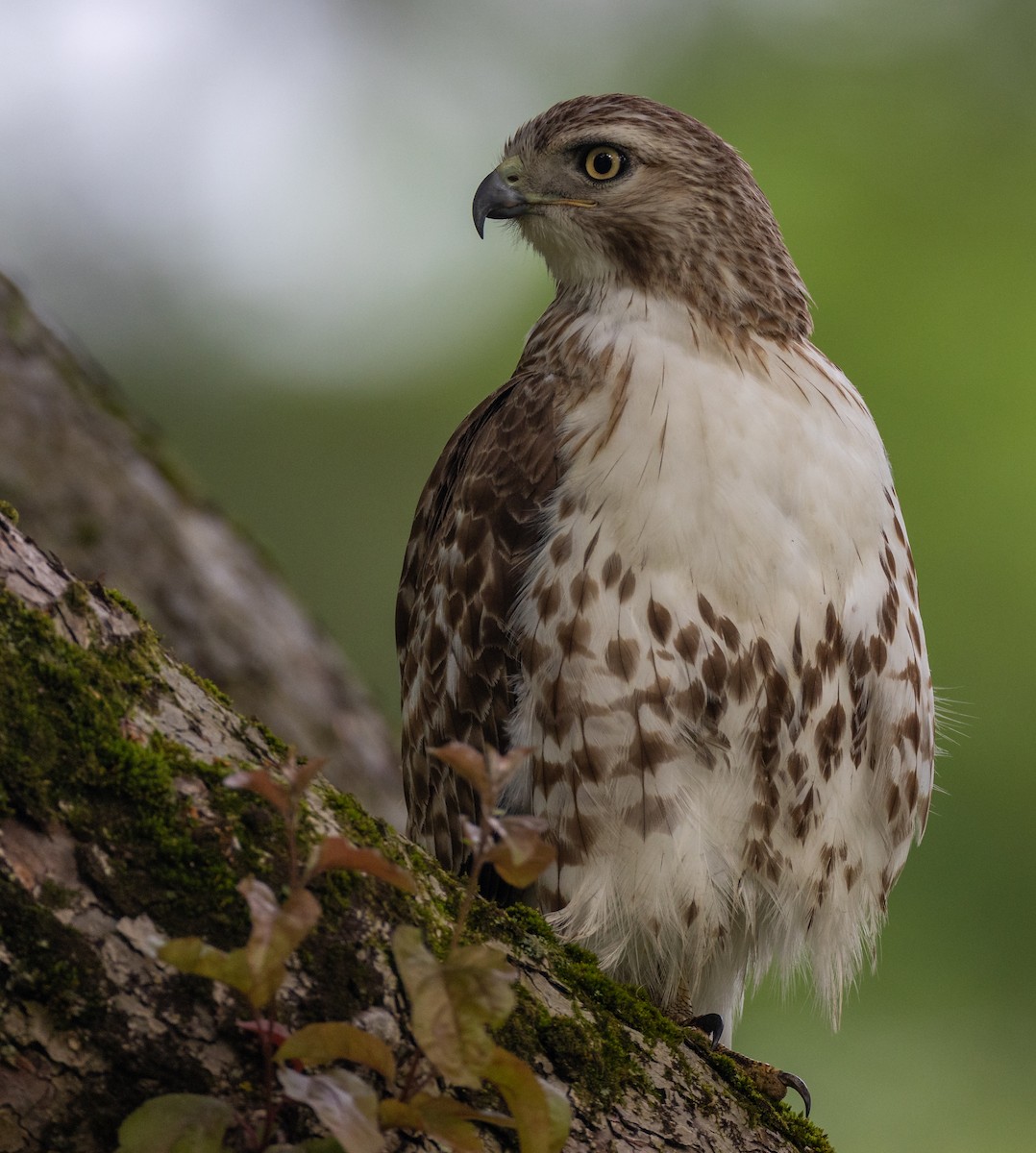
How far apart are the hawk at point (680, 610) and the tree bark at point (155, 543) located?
57 cm

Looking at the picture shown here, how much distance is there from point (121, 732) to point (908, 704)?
2067 mm

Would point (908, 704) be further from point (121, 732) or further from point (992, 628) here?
point (992, 628)

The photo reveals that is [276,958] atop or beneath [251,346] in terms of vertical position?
beneath

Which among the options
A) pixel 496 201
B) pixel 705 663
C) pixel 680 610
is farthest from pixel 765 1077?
pixel 496 201

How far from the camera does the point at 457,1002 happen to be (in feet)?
4.99

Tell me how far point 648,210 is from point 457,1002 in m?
2.53

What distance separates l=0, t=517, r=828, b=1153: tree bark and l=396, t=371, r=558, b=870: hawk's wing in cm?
Answer: 109

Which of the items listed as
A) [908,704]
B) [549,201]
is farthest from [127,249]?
[908,704]

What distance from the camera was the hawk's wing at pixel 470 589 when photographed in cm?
318

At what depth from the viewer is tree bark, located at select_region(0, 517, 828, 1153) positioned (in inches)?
63.2

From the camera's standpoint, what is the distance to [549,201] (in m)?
3.74

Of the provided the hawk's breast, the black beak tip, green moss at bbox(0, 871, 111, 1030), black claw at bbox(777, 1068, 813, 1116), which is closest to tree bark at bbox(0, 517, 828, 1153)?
green moss at bbox(0, 871, 111, 1030)

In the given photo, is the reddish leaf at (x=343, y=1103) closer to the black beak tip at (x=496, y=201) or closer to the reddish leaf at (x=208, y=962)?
the reddish leaf at (x=208, y=962)

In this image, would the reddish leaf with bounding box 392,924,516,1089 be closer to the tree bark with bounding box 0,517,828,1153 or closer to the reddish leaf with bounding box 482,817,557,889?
the reddish leaf with bounding box 482,817,557,889
